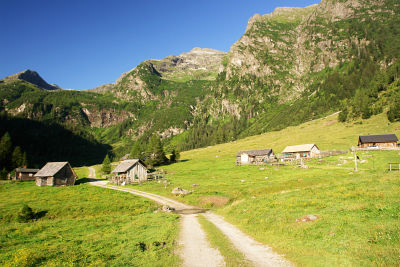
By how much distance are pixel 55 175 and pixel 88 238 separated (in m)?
61.7

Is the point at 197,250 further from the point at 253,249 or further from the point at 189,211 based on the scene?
the point at 189,211

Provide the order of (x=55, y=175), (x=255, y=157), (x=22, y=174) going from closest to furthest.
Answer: (x=55, y=175) < (x=22, y=174) < (x=255, y=157)

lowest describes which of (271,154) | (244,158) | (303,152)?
(244,158)

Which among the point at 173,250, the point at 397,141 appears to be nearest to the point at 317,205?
the point at 173,250

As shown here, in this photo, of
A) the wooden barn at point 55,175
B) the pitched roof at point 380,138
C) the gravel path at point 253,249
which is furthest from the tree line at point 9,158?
the pitched roof at point 380,138

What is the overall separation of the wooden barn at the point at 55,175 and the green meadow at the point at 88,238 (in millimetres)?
37919

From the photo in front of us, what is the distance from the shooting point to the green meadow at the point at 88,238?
13680 mm

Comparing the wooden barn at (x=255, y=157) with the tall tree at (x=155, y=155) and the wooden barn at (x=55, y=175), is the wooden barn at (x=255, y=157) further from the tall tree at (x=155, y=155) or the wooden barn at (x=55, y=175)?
the wooden barn at (x=55, y=175)

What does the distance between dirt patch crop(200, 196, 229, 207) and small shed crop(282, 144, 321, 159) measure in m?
59.3

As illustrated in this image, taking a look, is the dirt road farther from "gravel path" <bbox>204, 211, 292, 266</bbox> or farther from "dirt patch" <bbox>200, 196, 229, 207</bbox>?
"dirt patch" <bbox>200, 196, 229, 207</bbox>

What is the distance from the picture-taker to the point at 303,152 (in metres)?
86.8

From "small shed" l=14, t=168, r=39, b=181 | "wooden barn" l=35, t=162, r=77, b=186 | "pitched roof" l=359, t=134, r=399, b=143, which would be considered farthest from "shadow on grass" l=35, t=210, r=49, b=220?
"pitched roof" l=359, t=134, r=399, b=143

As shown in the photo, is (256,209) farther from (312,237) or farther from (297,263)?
(297,263)

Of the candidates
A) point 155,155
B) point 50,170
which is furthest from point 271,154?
point 50,170
